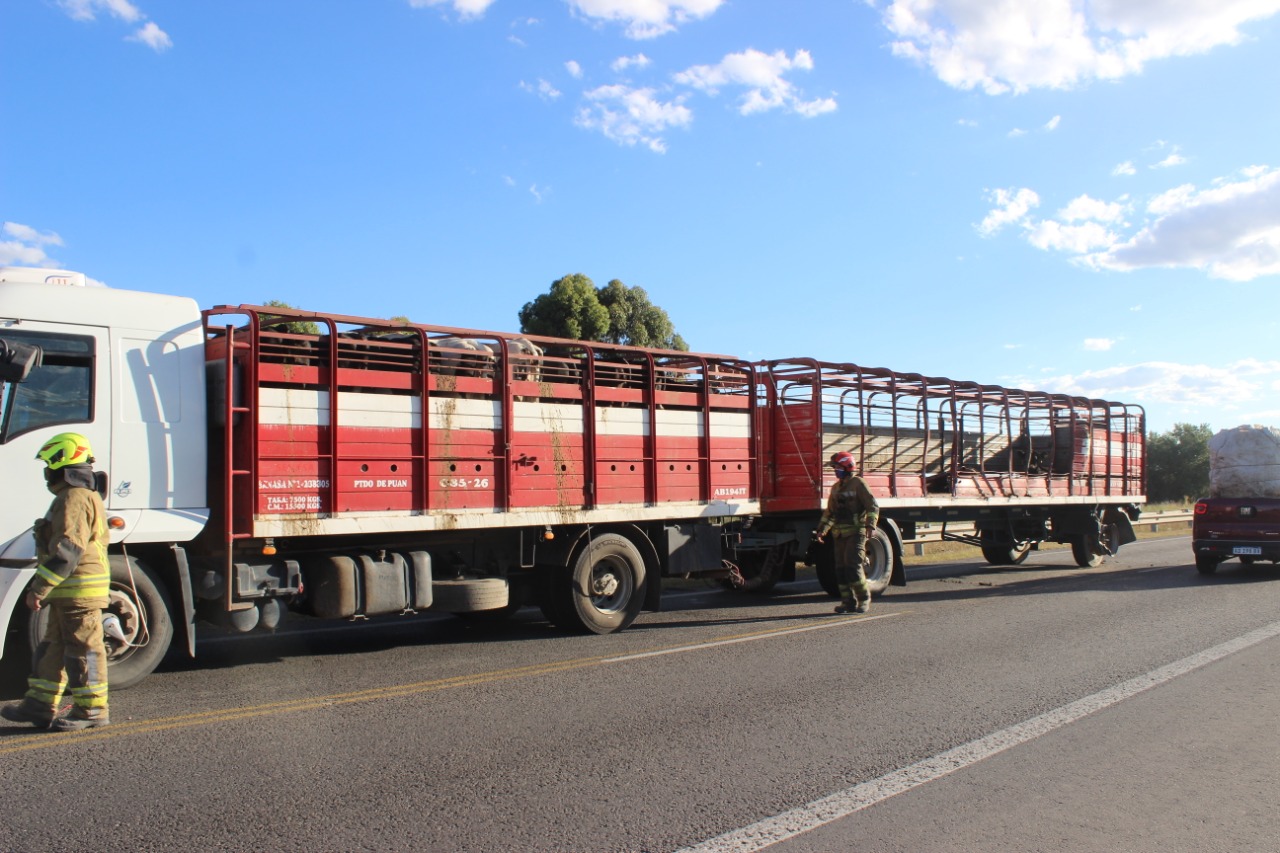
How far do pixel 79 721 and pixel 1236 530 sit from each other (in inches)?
610

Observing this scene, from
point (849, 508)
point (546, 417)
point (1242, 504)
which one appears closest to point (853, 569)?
point (849, 508)

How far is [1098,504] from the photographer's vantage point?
58.5ft

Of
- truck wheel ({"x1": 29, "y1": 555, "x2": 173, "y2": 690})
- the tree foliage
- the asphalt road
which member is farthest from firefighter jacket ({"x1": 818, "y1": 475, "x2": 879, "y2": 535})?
the tree foliage

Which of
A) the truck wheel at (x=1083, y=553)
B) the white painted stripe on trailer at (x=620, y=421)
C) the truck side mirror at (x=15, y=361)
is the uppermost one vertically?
the truck side mirror at (x=15, y=361)

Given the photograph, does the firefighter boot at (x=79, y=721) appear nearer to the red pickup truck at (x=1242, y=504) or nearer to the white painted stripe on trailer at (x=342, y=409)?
the white painted stripe on trailer at (x=342, y=409)

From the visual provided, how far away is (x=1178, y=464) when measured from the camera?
7138 cm

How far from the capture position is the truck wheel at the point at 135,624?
6.59 meters

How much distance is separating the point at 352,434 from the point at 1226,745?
20.8 ft

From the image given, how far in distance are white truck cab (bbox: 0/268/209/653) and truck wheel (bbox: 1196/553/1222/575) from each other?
572 inches

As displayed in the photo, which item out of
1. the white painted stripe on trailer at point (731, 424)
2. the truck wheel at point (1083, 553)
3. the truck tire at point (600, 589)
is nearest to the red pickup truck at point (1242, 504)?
the truck wheel at point (1083, 553)

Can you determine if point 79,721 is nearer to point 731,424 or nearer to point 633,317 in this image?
point 731,424

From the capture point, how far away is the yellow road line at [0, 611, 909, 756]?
18.1 feet

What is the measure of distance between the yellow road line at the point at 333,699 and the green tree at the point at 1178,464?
71.7 metres

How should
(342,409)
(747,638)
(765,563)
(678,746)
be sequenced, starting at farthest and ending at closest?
(765,563)
(747,638)
(342,409)
(678,746)
